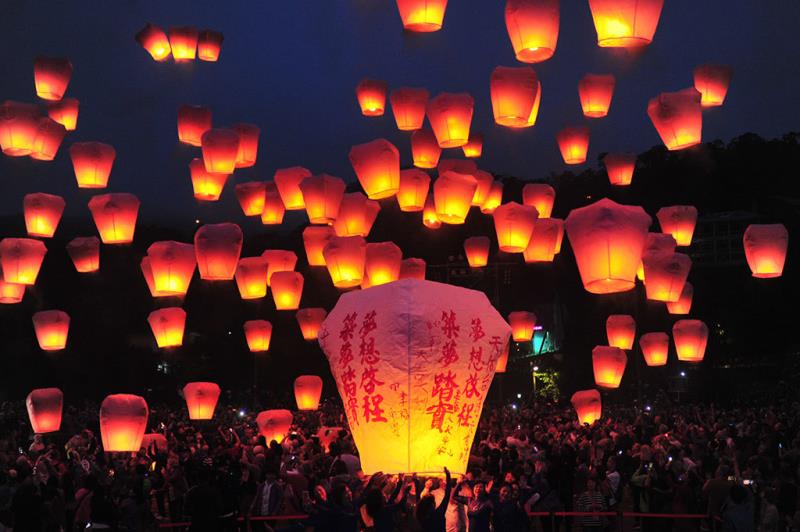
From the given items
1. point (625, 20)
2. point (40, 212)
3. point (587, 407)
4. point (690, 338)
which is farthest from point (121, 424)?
point (690, 338)

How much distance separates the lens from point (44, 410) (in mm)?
17188

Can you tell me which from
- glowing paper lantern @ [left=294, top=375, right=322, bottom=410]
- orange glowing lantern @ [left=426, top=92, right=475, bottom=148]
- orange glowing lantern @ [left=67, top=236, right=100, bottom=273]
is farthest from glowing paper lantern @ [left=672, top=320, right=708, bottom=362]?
orange glowing lantern @ [left=67, top=236, right=100, bottom=273]

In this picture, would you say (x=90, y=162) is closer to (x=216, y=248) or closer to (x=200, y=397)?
(x=216, y=248)

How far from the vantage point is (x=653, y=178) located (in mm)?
37750

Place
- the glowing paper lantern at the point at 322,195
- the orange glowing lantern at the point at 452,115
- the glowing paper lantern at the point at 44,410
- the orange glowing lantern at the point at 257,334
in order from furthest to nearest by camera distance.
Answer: the orange glowing lantern at the point at 257,334, the glowing paper lantern at the point at 44,410, the glowing paper lantern at the point at 322,195, the orange glowing lantern at the point at 452,115

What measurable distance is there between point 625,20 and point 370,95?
864cm

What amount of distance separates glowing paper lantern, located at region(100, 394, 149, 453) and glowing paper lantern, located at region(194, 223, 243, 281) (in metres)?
2.17

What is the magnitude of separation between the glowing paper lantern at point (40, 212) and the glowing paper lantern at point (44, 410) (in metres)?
2.82

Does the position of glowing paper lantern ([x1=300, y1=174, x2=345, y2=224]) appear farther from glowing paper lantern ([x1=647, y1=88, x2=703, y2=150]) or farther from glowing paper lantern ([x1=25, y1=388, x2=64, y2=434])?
glowing paper lantern ([x1=25, y1=388, x2=64, y2=434])

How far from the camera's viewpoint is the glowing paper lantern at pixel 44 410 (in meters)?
17.1

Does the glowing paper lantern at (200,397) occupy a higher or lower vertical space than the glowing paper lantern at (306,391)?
lower

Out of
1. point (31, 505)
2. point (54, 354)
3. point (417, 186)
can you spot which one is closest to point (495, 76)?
point (417, 186)

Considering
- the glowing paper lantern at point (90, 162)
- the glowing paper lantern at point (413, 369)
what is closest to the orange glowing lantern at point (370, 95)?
the glowing paper lantern at point (90, 162)

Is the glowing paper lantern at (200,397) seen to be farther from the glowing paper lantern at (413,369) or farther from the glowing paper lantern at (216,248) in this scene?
the glowing paper lantern at (413,369)
